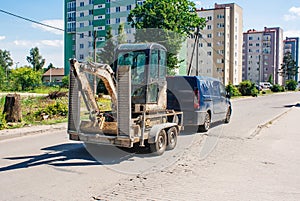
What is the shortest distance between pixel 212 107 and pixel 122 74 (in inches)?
248

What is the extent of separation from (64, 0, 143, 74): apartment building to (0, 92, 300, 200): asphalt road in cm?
5852

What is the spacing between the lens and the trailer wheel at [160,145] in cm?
773

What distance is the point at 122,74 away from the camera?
22.3 ft

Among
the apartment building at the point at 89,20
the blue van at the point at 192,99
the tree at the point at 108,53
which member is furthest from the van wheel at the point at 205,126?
the apartment building at the point at 89,20

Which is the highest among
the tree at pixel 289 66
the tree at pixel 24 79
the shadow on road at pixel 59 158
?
the tree at pixel 289 66

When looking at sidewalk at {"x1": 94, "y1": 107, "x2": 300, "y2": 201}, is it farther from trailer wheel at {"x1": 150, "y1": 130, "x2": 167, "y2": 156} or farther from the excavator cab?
the excavator cab

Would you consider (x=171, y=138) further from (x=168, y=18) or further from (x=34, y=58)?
(x=34, y=58)

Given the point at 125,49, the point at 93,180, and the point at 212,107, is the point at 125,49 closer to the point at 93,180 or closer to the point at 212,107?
the point at 93,180

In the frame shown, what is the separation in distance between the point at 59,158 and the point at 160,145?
8.15ft

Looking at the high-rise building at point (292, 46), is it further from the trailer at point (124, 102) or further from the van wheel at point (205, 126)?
the trailer at point (124, 102)

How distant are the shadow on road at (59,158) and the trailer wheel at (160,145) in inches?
57.1

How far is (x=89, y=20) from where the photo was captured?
75688mm

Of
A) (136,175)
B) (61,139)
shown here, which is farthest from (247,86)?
(136,175)

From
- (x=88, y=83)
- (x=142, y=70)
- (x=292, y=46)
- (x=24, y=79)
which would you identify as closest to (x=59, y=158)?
(x=88, y=83)
